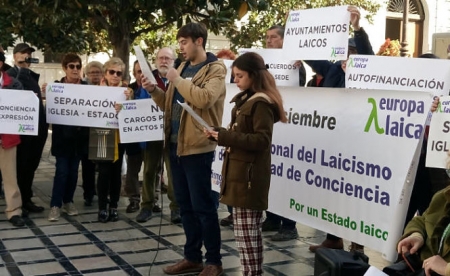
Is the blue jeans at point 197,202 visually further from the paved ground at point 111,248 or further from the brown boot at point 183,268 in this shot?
the paved ground at point 111,248

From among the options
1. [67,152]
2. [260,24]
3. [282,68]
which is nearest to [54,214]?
[67,152]

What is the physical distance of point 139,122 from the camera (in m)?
6.80

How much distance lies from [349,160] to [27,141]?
4.32 meters

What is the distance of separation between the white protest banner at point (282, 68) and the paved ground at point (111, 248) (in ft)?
5.33

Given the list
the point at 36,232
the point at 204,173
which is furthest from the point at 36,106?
the point at 204,173

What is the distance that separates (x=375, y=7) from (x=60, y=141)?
11895 mm

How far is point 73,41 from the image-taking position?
32.3 ft

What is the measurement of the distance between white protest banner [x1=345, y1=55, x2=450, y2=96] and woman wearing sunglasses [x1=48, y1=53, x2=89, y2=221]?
124 inches

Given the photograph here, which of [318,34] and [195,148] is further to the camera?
[318,34]

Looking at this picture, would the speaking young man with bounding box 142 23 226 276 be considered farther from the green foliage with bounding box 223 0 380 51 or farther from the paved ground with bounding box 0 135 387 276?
the green foliage with bounding box 223 0 380 51

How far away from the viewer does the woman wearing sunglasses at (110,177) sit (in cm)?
688

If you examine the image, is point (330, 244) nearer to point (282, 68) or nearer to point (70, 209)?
point (282, 68)

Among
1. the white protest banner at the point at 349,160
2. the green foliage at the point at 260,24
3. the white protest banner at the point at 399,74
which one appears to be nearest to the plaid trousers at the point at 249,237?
the white protest banner at the point at 349,160

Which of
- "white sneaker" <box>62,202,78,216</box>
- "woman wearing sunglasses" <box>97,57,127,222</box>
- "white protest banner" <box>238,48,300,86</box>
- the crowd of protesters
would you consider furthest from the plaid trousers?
Answer: "white sneaker" <box>62,202,78,216</box>
